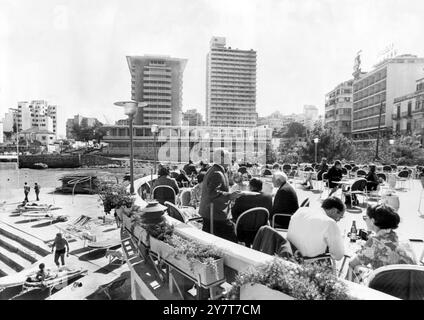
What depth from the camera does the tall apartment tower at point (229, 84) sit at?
129000 mm

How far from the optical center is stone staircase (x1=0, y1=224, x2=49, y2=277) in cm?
980

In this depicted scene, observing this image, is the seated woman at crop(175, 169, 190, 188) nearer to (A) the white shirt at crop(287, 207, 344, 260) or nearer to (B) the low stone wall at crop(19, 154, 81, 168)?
(A) the white shirt at crop(287, 207, 344, 260)

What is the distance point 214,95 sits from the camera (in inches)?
5079

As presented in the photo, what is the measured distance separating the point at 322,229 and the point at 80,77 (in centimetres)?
588

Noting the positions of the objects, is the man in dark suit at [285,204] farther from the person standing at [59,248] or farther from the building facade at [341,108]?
the building facade at [341,108]

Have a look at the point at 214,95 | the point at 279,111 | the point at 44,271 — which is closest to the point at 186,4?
the point at 44,271

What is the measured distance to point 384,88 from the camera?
56.9 m

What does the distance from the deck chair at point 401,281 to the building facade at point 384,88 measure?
185 feet

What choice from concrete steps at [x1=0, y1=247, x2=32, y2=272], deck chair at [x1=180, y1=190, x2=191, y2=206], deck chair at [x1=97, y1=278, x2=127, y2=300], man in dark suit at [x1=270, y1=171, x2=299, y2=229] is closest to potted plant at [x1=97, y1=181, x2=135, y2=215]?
deck chair at [x1=97, y1=278, x2=127, y2=300]

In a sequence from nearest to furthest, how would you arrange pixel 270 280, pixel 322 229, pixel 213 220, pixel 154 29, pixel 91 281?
pixel 270 280 → pixel 322 229 → pixel 213 220 → pixel 154 29 → pixel 91 281

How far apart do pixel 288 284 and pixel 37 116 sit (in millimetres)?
165506

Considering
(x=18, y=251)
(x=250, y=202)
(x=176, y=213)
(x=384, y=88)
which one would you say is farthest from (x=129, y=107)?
(x=384, y=88)
